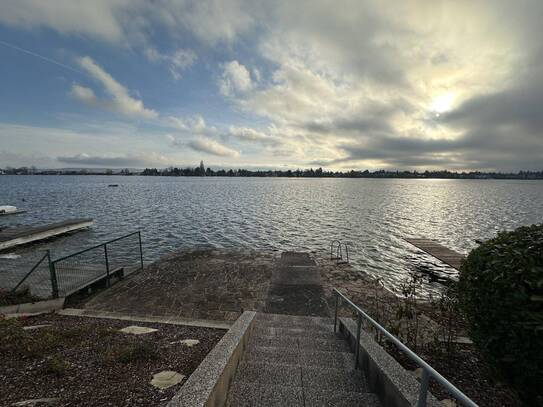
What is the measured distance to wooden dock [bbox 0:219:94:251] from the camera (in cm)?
1827

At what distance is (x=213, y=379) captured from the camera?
2703 millimetres

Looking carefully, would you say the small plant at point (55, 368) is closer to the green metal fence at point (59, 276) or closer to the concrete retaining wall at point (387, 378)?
the concrete retaining wall at point (387, 378)

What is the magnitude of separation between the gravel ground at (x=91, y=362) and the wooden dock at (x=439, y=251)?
1762cm

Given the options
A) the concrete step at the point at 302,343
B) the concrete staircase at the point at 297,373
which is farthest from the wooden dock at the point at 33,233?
the concrete staircase at the point at 297,373

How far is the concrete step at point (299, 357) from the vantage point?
4148 millimetres

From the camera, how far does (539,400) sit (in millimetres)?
2537

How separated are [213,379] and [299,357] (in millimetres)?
2152

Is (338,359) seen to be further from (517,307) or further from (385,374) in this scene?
(517,307)

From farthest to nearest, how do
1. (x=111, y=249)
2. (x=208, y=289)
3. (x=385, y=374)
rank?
(x=111, y=249)
(x=208, y=289)
(x=385, y=374)

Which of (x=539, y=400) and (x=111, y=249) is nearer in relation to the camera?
(x=539, y=400)

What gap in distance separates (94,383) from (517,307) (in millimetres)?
5144

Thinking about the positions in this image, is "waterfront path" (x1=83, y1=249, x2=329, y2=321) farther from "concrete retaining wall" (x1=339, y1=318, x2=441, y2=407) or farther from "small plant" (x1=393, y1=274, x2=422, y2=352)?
"concrete retaining wall" (x1=339, y1=318, x2=441, y2=407)

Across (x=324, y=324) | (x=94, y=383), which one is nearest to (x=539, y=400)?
(x=324, y=324)

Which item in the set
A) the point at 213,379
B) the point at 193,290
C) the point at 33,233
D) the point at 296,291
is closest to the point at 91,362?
the point at 213,379
